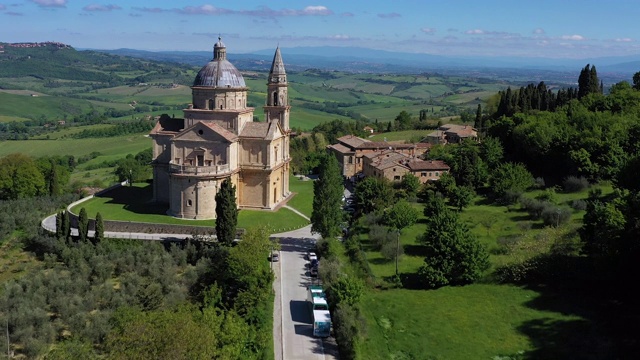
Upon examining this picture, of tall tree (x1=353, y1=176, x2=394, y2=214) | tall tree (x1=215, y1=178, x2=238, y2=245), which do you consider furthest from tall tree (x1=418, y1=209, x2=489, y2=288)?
tall tree (x1=353, y1=176, x2=394, y2=214)

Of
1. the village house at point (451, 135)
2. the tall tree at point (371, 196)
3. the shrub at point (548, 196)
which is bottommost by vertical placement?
the tall tree at point (371, 196)

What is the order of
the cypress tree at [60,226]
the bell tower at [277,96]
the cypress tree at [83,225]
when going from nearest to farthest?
the cypress tree at [83,225] < the cypress tree at [60,226] < the bell tower at [277,96]

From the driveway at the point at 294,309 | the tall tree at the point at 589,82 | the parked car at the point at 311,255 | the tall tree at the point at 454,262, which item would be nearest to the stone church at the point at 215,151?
the driveway at the point at 294,309

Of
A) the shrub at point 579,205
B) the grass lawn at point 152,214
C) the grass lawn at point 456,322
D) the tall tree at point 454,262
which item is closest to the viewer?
the grass lawn at point 456,322

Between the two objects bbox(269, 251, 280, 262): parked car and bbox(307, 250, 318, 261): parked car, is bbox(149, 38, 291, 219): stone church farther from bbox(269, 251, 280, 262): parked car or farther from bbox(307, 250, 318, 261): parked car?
bbox(307, 250, 318, 261): parked car

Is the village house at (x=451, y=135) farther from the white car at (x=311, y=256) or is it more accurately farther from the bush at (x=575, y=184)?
the white car at (x=311, y=256)

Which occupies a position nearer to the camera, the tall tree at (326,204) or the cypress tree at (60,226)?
the tall tree at (326,204)

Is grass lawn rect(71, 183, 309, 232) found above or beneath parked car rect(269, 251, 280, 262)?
above
